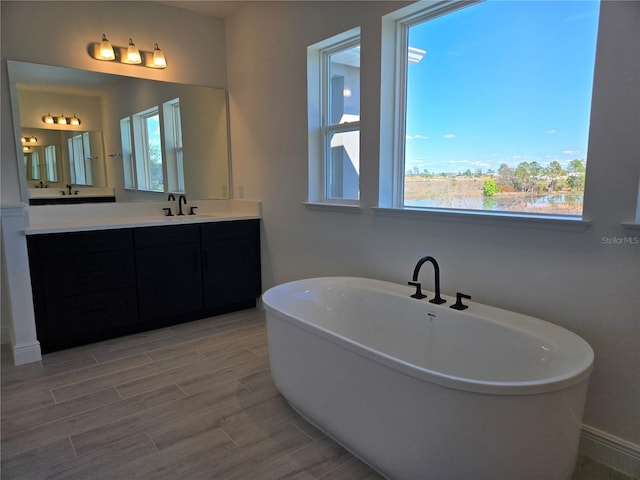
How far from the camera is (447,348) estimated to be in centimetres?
207

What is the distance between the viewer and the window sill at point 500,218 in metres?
1.81

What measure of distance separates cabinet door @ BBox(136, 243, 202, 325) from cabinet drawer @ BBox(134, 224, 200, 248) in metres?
0.04

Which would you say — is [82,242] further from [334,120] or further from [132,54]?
[334,120]

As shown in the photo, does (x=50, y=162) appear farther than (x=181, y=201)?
No

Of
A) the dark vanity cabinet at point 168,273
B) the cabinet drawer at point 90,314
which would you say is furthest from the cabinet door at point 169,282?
the cabinet drawer at point 90,314

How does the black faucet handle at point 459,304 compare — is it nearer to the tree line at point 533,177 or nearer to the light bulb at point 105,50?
the tree line at point 533,177

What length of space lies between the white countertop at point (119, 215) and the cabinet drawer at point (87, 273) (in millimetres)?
216

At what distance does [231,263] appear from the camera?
370 cm

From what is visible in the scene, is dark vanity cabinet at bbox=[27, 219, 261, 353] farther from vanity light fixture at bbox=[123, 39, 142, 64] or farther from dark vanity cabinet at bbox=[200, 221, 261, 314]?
vanity light fixture at bbox=[123, 39, 142, 64]

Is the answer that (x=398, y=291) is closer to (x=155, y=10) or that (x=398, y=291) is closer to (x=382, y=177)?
(x=382, y=177)

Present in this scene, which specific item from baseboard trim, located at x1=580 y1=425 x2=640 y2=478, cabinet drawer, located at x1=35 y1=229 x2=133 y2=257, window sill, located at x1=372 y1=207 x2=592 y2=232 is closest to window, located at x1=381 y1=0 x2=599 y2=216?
window sill, located at x1=372 y1=207 x2=592 y2=232

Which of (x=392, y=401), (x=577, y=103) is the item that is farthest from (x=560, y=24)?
(x=392, y=401)

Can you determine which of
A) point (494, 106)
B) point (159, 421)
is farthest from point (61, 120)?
point (494, 106)

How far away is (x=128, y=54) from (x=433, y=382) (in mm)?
3482
